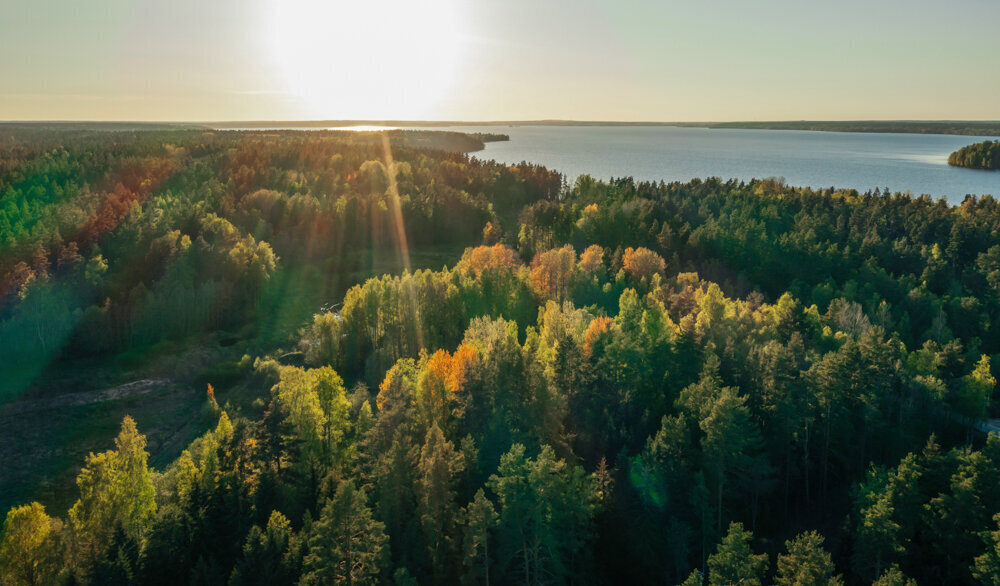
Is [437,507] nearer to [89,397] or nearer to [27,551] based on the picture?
[27,551]

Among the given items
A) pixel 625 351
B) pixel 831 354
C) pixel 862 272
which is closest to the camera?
pixel 831 354

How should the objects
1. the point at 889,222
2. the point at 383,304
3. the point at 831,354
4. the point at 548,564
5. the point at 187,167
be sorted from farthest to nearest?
1. the point at 187,167
2. the point at 889,222
3. the point at 383,304
4. the point at 831,354
5. the point at 548,564

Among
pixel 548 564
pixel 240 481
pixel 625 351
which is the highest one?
pixel 625 351

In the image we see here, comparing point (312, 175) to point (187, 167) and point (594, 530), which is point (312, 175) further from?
point (594, 530)

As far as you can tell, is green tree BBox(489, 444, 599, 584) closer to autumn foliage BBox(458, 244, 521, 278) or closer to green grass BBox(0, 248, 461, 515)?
green grass BBox(0, 248, 461, 515)

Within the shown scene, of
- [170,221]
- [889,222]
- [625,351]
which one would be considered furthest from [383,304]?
[889,222]

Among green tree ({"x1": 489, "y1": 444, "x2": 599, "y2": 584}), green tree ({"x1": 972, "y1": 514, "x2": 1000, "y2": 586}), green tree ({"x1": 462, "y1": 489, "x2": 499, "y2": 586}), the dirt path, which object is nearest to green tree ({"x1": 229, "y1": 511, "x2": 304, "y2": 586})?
green tree ({"x1": 462, "y1": 489, "x2": 499, "y2": 586})

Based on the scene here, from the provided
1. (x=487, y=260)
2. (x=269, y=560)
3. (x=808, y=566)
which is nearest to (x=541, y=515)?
(x=808, y=566)
